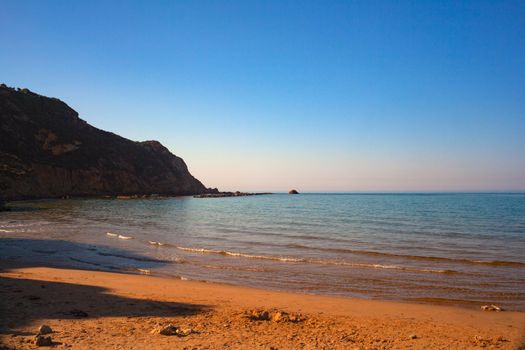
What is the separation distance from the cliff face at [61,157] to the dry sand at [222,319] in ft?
211

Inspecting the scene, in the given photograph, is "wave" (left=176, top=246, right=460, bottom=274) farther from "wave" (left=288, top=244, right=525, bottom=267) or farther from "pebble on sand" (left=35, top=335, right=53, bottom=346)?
"pebble on sand" (left=35, top=335, right=53, bottom=346)

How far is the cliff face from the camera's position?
7956 cm

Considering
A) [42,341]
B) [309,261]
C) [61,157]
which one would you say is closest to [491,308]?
[309,261]

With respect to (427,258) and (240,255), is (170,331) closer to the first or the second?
(240,255)

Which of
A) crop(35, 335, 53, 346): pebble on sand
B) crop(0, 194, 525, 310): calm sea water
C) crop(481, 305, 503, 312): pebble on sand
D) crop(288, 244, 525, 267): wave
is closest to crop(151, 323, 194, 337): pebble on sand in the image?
crop(35, 335, 53, 346): pebble on sand

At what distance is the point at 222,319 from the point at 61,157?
96.2 m

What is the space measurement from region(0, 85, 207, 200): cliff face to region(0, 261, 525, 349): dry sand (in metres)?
64.2

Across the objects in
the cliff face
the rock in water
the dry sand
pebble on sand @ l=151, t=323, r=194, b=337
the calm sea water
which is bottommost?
the calm sea water

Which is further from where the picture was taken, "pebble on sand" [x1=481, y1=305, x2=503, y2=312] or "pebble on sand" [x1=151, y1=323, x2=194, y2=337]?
"pebble on sand" [x1=481, y1=305, x2=503, y2=312]

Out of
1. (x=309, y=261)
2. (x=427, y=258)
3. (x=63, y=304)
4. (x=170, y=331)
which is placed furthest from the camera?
(x=427, y=258)

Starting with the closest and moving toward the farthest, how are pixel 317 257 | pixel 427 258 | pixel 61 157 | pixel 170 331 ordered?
pixel 170 331 → pixel 427 258 → pixel 317 257 → pixel 61 157

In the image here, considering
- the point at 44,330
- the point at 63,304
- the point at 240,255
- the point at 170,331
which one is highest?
the point at 44,330

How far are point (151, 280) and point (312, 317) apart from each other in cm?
692

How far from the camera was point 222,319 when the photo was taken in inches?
343
